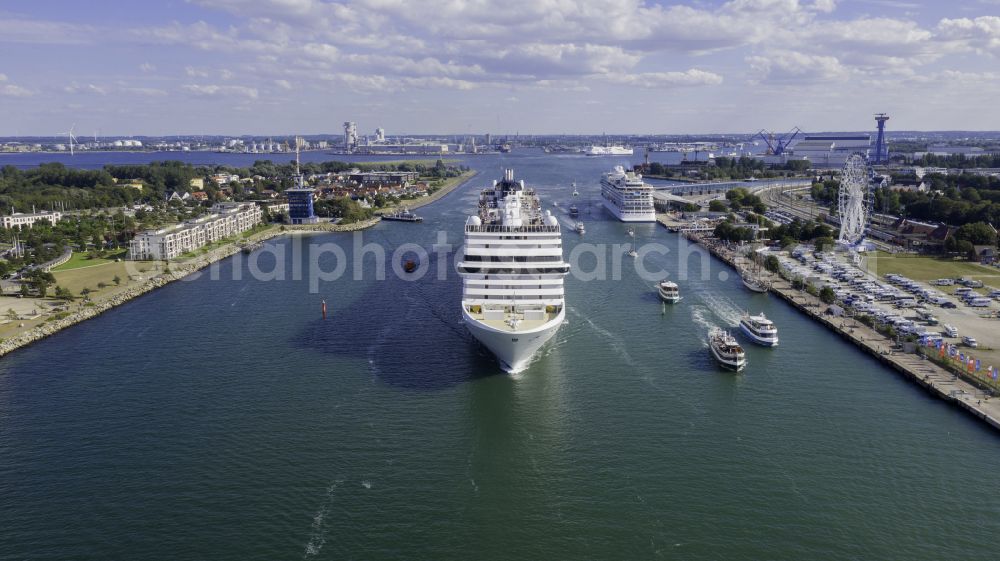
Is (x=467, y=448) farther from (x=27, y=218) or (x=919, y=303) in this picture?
(x=27, y=218)

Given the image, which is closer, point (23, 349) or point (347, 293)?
point (23, 349)

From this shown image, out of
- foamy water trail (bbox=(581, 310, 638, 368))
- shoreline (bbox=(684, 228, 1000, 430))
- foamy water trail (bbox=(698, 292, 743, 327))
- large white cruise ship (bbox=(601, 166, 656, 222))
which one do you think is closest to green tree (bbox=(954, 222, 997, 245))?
shoreline (bbox=(684, 228, 1000, 430))

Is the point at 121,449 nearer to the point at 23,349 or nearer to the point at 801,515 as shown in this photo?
the point at 23,349

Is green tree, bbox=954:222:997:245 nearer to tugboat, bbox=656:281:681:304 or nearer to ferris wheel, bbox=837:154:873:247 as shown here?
ferris wheel, bbox=837:154:873:247

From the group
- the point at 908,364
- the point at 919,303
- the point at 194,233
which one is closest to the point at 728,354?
the point at 908,364

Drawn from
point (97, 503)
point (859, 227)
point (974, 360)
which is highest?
point (859, 227)

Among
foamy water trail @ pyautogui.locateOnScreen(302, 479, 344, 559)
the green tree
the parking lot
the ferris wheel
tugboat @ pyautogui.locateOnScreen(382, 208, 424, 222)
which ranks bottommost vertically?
foamy water trail @ pyautogui.locateOnScreen(302, 479, 344, 559)

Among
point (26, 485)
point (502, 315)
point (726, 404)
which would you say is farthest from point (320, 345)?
point (726, 404)
